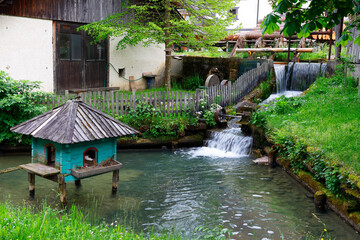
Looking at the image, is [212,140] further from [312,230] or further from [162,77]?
[162,77]

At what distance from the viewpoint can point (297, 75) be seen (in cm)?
1914

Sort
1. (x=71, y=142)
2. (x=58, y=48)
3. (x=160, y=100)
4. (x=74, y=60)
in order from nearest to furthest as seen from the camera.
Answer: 1. (x=71, y=142)
2. (x=160, y=100)
3. (x=58, y=48)
4. (x=74, y=60)

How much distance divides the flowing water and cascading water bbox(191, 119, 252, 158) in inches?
24.7

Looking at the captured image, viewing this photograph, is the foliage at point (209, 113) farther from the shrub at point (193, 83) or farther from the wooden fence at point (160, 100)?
the shrub at point (193, 83)

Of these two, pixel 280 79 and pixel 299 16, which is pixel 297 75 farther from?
pixel 299 16

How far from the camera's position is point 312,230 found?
686cm

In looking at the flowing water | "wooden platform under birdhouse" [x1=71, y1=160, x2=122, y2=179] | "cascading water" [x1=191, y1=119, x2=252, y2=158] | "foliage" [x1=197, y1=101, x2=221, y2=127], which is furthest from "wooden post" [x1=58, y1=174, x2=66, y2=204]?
"foliage" [x1=197, y1=101, x2=221, y2=127]

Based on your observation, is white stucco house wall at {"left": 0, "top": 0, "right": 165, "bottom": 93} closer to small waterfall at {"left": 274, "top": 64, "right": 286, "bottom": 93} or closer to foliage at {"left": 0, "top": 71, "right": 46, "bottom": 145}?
foliage at {"left": 0, "top": 71, "right": 46, "bottom": 145}

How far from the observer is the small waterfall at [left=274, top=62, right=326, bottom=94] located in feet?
61.0

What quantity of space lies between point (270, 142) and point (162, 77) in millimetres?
11612

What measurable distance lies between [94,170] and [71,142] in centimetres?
89

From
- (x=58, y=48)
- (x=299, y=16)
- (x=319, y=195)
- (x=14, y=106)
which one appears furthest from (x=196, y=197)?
(x=58, y=48)

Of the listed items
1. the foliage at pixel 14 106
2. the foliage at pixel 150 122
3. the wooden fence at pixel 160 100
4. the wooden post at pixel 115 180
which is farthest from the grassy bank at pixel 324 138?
the foliage at pixel 14 106

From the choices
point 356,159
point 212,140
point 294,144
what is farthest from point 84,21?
point 356,159
